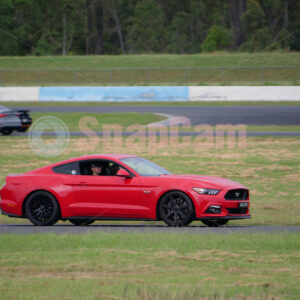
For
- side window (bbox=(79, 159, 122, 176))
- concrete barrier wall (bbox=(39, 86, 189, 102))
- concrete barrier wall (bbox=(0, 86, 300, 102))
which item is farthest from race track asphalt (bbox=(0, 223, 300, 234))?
concrete barrier wall (bbox=(39, 86, 189, 102))

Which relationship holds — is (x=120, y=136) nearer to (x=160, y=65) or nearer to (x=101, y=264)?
(x=101, y=264)

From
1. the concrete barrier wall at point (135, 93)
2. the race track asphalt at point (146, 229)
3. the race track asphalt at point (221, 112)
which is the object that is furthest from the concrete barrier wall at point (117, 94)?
the race track asphalt at point (146, 229)

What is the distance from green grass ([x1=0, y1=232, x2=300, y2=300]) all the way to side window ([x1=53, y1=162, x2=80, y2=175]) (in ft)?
7.21

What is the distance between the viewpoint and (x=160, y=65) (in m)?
57.7

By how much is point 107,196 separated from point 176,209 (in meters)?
1.18

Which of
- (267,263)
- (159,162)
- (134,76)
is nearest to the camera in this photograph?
(267,263)

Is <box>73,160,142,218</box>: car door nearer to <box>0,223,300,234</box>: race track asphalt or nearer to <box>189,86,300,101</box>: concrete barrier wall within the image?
<box>0,223,300,234</box>: race track asphalt

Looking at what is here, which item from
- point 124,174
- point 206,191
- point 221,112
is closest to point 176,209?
point 206,191

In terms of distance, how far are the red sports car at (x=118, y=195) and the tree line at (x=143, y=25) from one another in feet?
192

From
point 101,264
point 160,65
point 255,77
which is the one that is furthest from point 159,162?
point 160,65

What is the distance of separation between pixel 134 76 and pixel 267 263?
4754 cm

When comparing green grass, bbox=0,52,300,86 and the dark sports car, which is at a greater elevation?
green grass, bbox=0,52,300,86

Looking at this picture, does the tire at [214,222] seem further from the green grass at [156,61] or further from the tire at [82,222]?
the green grass at [156,61]

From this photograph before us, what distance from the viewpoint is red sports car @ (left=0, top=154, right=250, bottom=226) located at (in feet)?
35.6
